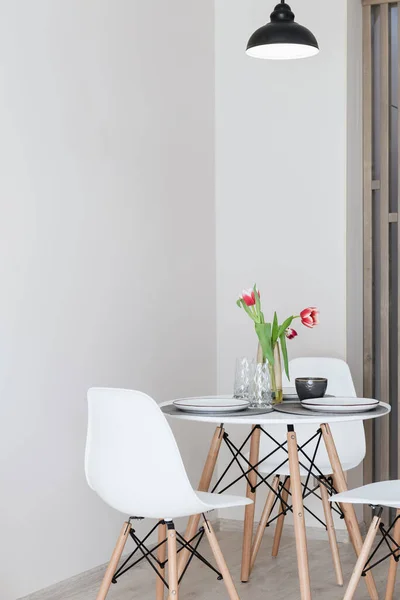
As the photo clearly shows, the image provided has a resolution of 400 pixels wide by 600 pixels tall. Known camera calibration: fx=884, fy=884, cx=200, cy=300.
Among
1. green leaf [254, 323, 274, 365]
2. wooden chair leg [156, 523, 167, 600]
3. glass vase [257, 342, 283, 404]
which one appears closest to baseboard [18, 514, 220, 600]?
wooden chair leg [156, 523, 167, 600]

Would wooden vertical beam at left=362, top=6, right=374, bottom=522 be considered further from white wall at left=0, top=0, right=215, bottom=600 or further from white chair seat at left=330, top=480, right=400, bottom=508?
white chair seat at left=330, top=480, right=400, bottom=508

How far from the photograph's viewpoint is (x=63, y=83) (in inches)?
128

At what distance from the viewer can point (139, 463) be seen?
8.17 feet

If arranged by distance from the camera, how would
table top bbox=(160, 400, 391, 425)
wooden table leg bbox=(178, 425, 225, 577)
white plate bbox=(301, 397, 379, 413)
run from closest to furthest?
table top bbox=(160, 400, 391, 425) < white plate bbox=(301, 397, 379, 413) < wooden table leg bbox=(178, 425, 225, 577)

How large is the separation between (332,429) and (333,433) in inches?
0.7

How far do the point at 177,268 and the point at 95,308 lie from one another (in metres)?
0.69

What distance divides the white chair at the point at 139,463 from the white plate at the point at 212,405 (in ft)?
1.03

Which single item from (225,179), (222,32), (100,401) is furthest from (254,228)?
(100,401)

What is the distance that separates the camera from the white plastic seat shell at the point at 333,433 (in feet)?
11.5

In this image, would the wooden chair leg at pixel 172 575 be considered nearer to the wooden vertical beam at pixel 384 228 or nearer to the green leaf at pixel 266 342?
the green leaf at pixel 266 342

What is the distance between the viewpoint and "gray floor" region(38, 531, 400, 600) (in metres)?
3.22

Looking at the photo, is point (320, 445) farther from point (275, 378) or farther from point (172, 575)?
point (172, 575)

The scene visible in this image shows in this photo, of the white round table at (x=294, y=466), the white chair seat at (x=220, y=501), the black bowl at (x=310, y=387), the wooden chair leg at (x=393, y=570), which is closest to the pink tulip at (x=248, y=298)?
the black bowl at (x=310, y=387)

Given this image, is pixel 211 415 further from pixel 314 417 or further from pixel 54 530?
pixel 54 530
